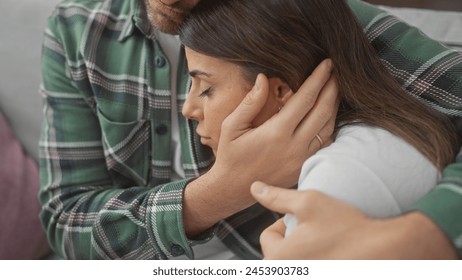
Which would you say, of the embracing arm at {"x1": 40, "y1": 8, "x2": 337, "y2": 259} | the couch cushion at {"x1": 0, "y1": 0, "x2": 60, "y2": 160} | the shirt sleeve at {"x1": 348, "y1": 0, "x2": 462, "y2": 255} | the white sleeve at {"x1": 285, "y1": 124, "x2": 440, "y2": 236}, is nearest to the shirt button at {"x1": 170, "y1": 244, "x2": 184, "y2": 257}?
the embracing arm at {"x1": 40, "y1": 8, "x2": 337, "y2": 259}

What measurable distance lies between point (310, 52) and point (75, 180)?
436 millimetres

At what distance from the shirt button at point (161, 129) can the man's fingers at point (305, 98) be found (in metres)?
0.25

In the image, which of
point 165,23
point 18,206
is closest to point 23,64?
point 18,206

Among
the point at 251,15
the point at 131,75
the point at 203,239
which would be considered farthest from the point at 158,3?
the point at 203,239

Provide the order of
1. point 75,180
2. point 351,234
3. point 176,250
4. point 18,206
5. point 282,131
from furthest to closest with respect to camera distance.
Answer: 1. point 18,206
2. point 75,180
3. point 176,250
4. point 282,131
5. point 351,234

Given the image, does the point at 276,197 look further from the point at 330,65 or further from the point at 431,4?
the point at 431,4

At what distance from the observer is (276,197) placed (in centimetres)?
54

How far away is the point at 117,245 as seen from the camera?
31.2 inches

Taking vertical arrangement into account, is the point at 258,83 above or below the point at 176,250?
above

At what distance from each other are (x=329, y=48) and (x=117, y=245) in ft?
1.33

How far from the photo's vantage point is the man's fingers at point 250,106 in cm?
60

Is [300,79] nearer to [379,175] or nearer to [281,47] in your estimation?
[281,47]

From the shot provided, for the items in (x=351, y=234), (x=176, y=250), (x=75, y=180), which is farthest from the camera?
(x=75, y=180)
